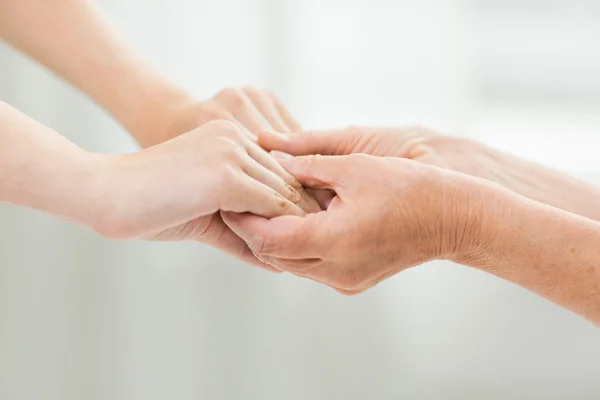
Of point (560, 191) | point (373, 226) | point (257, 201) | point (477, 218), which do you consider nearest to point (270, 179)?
point (257, 201)

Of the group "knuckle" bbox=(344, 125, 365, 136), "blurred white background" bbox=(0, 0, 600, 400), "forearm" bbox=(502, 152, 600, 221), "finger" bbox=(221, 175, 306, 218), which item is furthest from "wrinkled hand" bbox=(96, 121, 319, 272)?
"blurred white background" bbox=(0, 0, 600, 400)

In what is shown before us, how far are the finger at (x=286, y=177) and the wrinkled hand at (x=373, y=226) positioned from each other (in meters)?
0.05

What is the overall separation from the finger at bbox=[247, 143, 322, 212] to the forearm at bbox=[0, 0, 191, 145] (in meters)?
0.27

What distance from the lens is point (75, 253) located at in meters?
1.57

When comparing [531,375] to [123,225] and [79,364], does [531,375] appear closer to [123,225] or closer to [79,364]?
[79,364]

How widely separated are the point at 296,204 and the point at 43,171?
31 cm

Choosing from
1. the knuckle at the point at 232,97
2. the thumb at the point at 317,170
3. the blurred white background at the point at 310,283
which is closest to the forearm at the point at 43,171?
the thumb at the point at 317,170

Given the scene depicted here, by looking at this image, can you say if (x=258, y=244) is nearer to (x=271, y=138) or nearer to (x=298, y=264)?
(x=298, y=264)

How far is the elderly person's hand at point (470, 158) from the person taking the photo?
1.07 metres

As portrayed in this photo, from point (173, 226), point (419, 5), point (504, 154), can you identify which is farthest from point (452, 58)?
point (173, 226)

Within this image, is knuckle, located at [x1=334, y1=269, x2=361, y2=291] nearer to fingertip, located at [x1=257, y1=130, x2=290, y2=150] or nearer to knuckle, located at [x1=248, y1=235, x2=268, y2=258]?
knuckle, located at [x1=248, y1=235, x2=268, y2=258]

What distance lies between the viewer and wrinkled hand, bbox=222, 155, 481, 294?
85cm

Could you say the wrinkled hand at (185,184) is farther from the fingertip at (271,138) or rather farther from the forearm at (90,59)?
the forearm at (90,59)

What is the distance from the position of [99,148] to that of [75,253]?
0.23 meters
